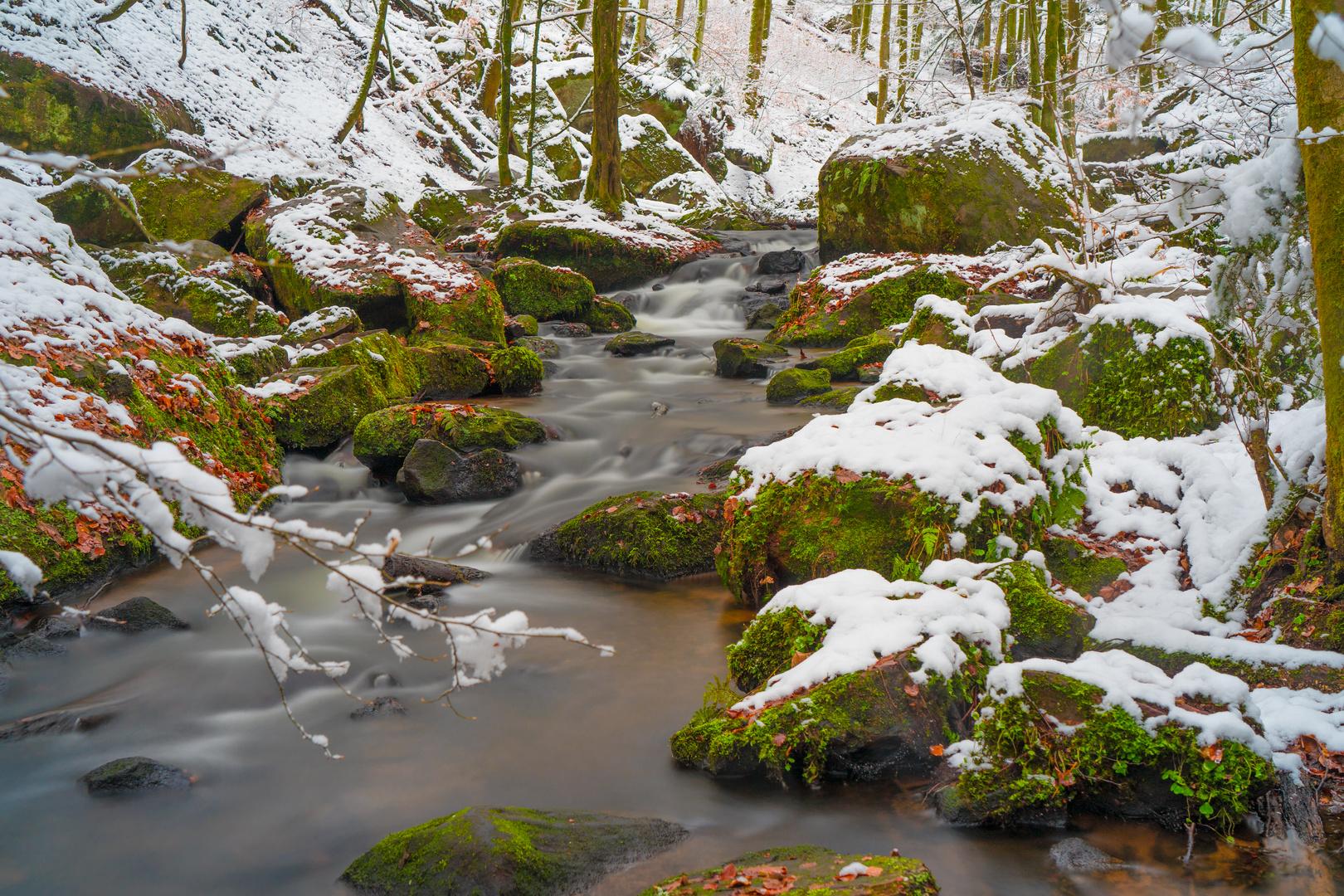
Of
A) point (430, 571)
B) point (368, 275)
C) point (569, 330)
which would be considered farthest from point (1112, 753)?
point (569, 330)

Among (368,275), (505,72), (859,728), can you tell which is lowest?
(859,728)

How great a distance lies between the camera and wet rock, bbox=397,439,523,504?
704 cm

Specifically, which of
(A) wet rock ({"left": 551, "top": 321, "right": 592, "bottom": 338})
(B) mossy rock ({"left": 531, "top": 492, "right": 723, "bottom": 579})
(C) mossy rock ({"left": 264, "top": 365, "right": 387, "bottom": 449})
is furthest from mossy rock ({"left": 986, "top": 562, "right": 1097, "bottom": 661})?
(A) wet rock ({"left": 551, "top": 321, "right": 592, "bottom": 338})

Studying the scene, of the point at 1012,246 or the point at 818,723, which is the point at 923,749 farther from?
the point at 1012,246

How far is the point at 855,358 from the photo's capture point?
9.50m

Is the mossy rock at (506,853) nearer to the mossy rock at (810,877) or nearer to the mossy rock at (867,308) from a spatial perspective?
the mossy rock at (810,877)

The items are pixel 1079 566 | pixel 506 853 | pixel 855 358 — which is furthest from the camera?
pixel 855 358

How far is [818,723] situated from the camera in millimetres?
3281

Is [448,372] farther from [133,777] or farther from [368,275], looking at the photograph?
[133,777]

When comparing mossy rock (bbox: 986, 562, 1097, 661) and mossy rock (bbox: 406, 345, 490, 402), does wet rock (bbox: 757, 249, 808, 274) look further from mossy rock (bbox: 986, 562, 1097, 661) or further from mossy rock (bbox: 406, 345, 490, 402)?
mossy rock (bbox: 986, 562, 1097, 661)

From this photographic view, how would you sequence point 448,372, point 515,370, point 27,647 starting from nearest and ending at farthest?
point 27,647 < point 448,372 < point 515,370

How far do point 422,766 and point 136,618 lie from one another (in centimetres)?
243

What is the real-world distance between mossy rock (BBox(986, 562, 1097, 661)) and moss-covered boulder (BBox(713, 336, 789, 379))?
7.02 metres

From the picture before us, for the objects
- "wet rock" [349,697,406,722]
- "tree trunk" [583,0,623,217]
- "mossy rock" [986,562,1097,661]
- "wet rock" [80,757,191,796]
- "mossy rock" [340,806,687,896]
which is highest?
"tree trunk" [583,0,623,217]
